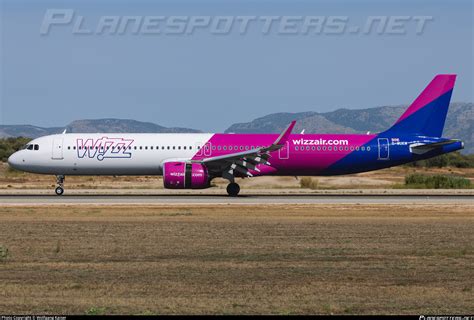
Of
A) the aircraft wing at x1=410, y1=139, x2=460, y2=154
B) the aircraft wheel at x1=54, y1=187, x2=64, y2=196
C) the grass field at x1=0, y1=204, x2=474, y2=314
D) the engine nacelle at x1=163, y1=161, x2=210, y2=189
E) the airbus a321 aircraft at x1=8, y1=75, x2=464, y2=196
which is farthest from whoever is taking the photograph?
the aircraft wing at x1=410, y1=139, x2=460, y2=154

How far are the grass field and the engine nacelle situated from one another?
38.1ft

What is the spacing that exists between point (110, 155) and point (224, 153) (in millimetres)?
Result: 6406

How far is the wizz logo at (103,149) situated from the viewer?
47.8 metres

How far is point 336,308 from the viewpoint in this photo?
14.5 meters

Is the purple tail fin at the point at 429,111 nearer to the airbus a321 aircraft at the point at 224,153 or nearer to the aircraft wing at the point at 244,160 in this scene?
the airbus a321 aircraft at the point at 224,153

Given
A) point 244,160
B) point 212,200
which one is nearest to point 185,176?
point 212,200

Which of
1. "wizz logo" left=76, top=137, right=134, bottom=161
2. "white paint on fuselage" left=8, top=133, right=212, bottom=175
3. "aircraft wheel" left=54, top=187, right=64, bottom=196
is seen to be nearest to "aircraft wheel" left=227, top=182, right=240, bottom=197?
"white paint on fuselage" left=8, top=133, right=212, bottom=175

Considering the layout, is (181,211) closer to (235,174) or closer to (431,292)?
(235,174)

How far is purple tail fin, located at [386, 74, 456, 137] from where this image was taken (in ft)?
167

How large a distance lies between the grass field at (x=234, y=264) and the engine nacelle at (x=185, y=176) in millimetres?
11599

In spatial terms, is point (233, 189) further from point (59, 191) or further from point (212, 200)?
point (59, 191)

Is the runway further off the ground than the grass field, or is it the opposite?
the runway

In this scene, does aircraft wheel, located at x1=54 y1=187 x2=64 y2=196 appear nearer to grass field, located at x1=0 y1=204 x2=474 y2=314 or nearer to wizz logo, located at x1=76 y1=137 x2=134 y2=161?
wizz logo, located at x1=76 y1=137 x2=134 y2=161

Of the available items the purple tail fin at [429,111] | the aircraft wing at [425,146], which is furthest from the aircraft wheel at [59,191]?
the aircraft wing at [425,146]
